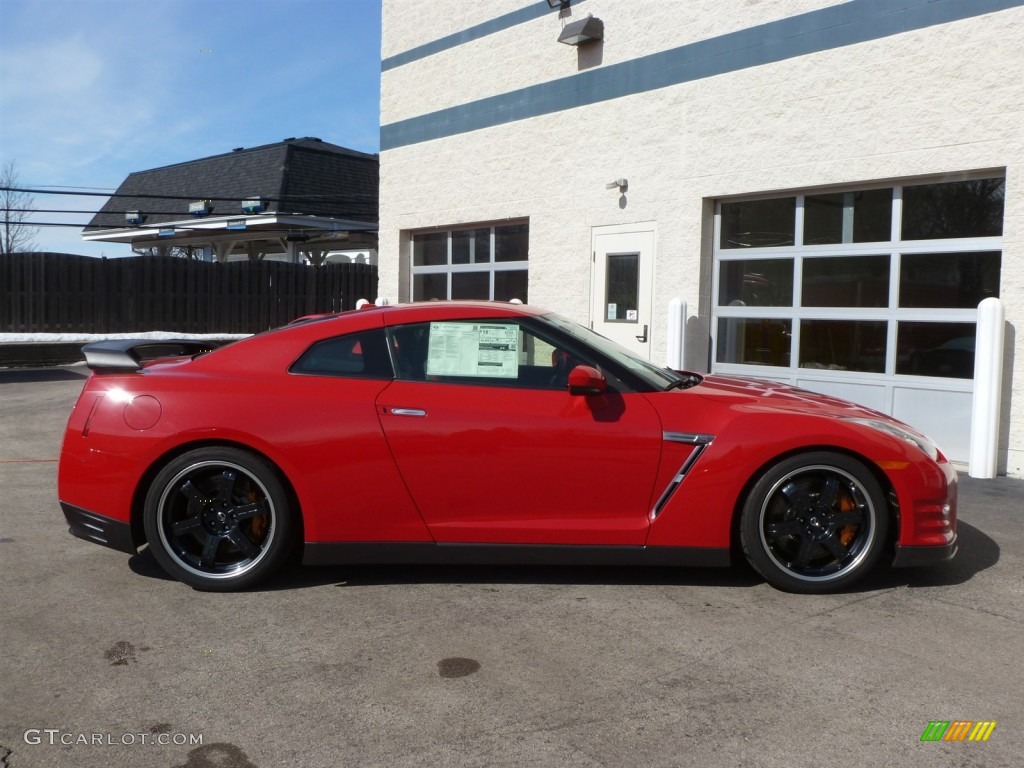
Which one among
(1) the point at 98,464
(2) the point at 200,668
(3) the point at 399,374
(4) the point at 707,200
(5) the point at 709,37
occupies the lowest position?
(2) the point at 200,668

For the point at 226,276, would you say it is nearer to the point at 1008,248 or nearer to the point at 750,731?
the point at 1008,248

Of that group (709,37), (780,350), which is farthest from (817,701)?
(709,37)

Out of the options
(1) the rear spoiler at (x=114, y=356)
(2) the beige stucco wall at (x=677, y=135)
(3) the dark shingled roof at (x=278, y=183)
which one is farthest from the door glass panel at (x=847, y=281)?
(3) the dark shingled roof at (x=278, y=183)

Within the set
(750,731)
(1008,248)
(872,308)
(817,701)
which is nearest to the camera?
(750,731)

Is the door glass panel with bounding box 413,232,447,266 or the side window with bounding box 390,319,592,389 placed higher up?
the door glass panel with bounding box 413,232,447,266

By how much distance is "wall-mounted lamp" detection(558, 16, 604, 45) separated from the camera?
10641 millimetres

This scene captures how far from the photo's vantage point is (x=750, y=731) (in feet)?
9.95

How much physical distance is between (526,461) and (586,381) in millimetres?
470

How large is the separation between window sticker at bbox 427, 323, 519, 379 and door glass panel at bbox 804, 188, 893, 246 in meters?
5.13

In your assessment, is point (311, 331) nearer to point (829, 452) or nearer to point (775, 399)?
point (775, 399)

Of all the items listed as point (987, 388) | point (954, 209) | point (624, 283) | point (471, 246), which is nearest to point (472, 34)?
point (471, 246)

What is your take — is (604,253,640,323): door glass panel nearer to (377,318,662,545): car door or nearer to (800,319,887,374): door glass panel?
(800,319,887,374): door glass panel

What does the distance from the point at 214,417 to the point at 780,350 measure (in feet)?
21.1


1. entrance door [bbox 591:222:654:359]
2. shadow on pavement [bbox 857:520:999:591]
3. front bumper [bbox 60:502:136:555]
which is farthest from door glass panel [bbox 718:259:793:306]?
front bumper [bbox 60:502:136:555]
